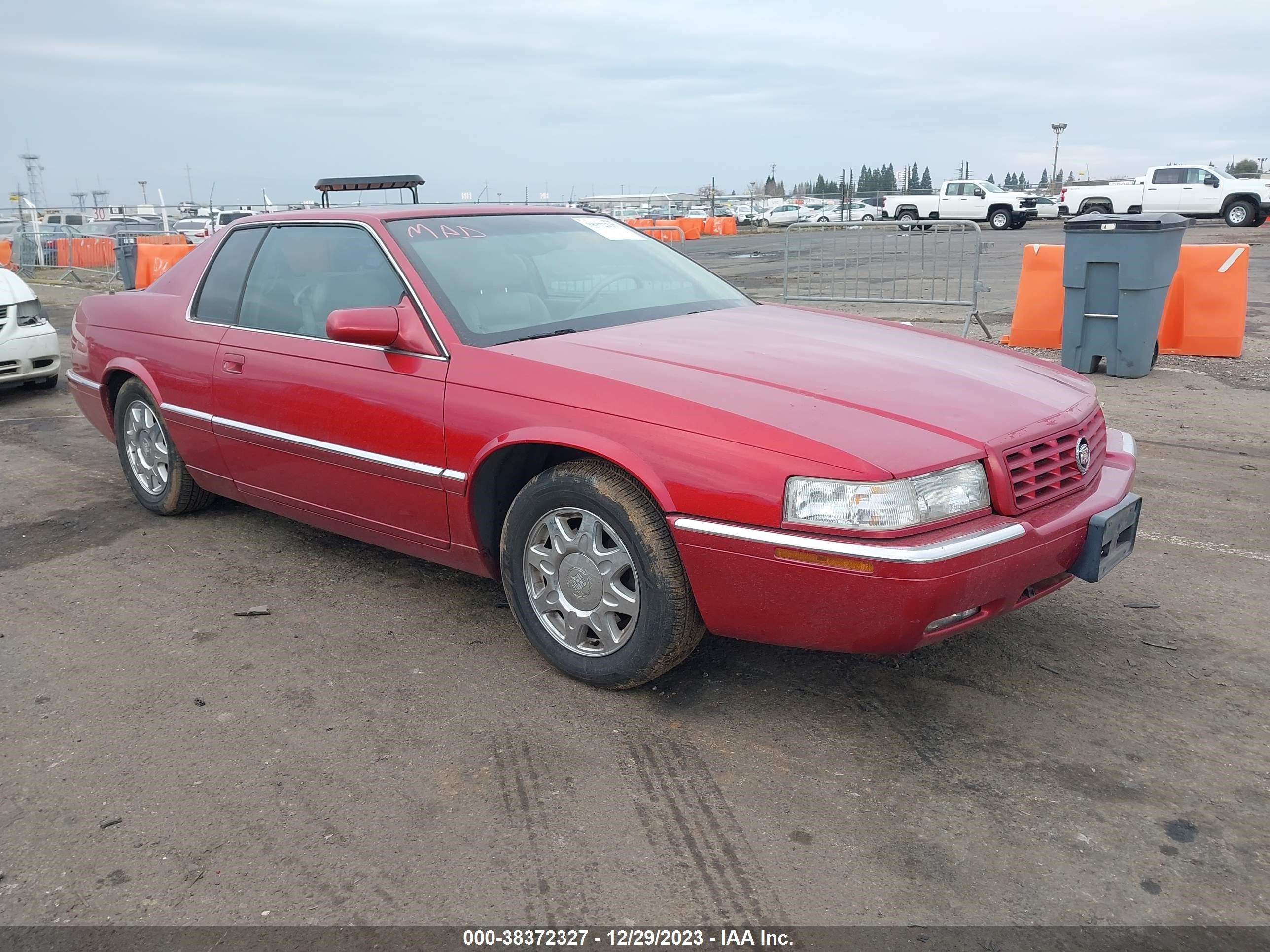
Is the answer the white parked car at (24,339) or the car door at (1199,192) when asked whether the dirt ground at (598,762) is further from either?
the car door at (1199,192)

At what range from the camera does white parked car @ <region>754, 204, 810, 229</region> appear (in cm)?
4950

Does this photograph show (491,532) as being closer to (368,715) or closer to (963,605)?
(368,715)

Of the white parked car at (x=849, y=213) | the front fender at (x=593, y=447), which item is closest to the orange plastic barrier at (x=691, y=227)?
the white parked car at (x=849, y=213)

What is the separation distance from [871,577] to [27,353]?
8.32 metres

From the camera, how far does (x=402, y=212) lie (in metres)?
4.18

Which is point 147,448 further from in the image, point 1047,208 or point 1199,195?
point 1047,208

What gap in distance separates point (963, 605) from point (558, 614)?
4.34 ft

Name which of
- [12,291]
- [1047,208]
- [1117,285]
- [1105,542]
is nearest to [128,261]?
[12,291]

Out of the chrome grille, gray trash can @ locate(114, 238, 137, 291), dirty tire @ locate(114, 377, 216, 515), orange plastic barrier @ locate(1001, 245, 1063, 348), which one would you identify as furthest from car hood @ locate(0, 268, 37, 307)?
gray trash can @ locate(114, 238, 137, 291)

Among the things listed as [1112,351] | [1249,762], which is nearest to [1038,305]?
[1112,351]

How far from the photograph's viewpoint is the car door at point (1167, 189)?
30625 millimetres

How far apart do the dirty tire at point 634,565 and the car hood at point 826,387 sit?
24 centimetres

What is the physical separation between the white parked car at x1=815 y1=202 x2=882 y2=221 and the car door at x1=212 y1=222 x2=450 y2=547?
42.1 metres

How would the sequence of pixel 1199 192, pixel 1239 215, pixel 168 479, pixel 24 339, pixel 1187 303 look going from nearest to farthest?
pixel 168 479 → pixel 24 339 → pixel 1187 303 → pixel 1239 215 → pixel 1199 192
